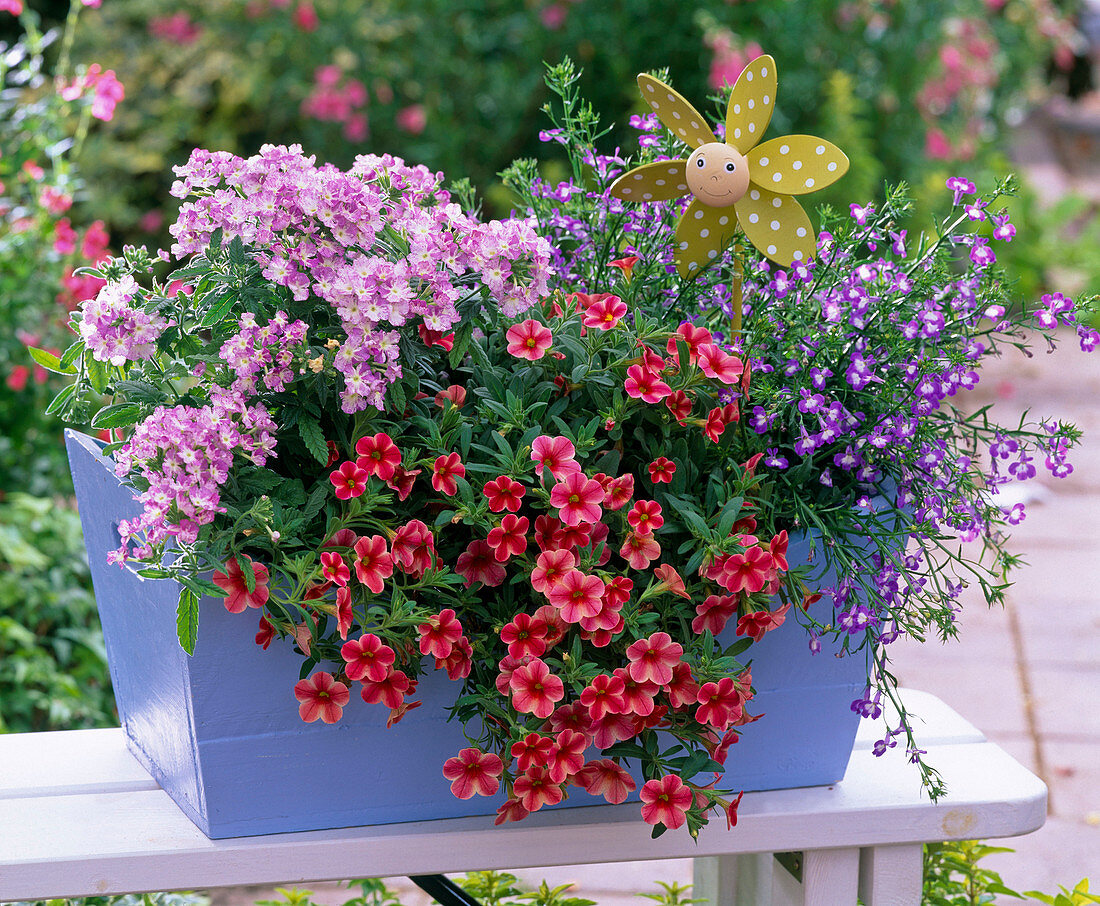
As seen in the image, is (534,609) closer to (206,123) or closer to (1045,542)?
(1045,542)

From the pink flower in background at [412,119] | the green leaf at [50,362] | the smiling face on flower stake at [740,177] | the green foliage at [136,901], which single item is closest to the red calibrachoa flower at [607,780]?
the smiling face on flower stake at [740,177]

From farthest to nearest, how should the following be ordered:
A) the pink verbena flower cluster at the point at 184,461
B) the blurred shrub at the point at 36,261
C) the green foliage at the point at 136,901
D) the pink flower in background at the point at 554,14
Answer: the pink flower in background at the point at 554,14 → the blurred shrub at the point at 36,261 → the green foliage at the point at 136,901 → the pink verbena flower cluster at the point at 184,461

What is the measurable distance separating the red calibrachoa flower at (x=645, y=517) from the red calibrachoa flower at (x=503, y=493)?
0.30 ft

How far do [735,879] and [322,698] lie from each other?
26.0 inches

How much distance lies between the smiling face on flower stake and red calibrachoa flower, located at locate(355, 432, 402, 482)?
13.2 inches

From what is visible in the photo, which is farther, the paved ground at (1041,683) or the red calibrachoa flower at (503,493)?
the paved ground at (1041,683)

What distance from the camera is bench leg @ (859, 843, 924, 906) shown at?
112 cm

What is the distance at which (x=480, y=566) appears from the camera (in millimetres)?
983

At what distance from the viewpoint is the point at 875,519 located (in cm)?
104

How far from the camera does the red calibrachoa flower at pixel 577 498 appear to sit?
938mm

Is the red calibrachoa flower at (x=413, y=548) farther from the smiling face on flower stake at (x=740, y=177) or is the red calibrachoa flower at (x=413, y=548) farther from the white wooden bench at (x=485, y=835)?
the smiling face on flower stake at (x=740, y=177)

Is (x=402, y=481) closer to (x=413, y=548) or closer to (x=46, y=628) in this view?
(x=413, y=548)

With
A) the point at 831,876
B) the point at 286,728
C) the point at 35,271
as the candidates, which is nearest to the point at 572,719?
the point at 286,728

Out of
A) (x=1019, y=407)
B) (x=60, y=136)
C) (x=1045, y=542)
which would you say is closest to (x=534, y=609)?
(x=60, y=136)
